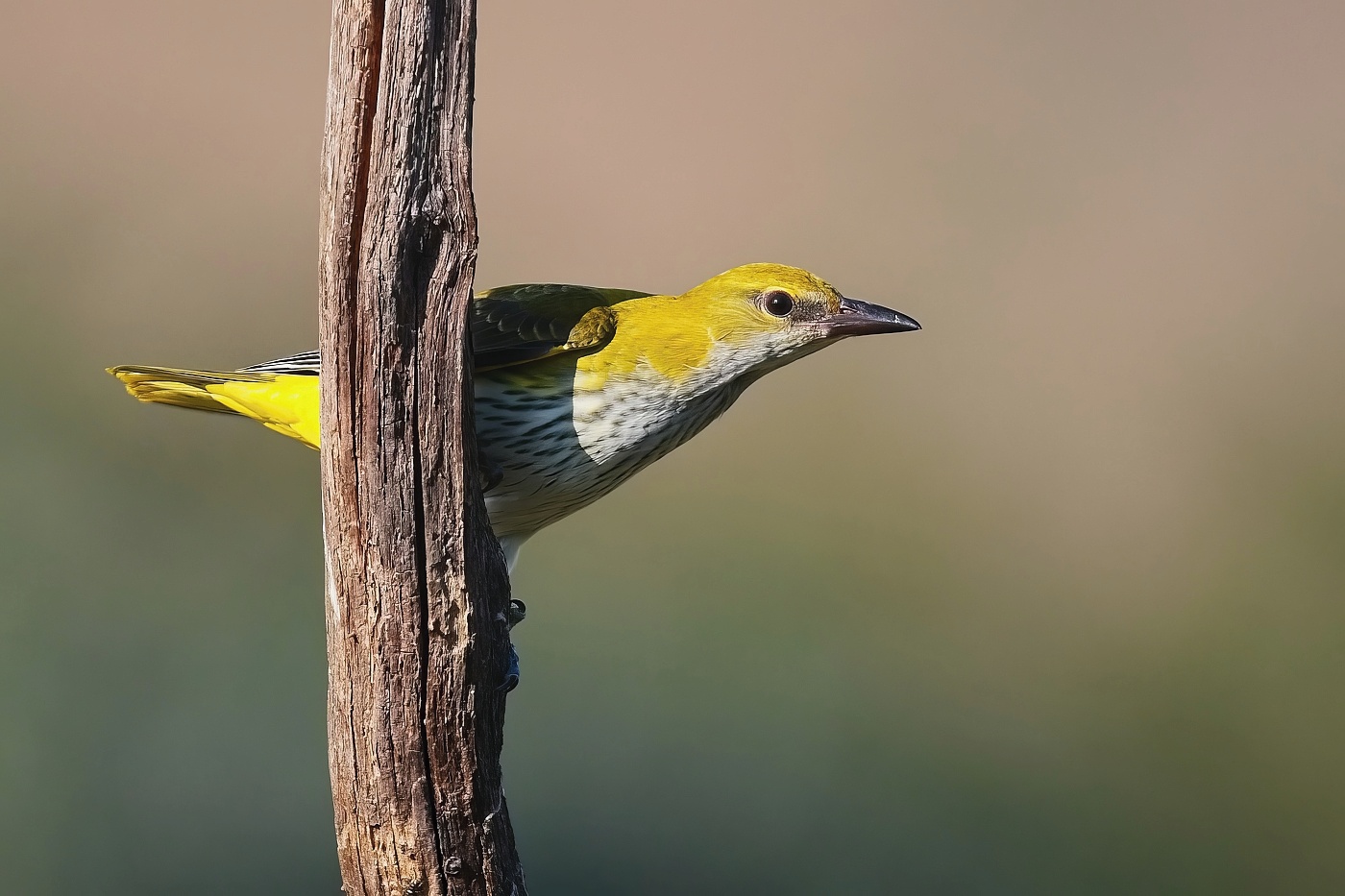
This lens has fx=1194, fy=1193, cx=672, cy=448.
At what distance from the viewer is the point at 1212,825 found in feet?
20.6

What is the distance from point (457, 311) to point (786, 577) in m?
4.69

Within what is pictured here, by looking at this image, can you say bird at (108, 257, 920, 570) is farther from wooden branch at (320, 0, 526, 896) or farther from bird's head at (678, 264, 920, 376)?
wooden branch at (320, 0, 526, 896)

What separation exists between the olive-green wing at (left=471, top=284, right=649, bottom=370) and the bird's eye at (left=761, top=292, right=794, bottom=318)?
0.42 metres

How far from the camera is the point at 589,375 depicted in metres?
3.04

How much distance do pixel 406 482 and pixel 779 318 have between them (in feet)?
4.19

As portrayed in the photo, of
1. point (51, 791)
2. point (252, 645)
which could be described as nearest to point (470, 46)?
point (252, 645)

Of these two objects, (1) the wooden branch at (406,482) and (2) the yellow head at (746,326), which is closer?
(1) the wooden branch at (406,482)

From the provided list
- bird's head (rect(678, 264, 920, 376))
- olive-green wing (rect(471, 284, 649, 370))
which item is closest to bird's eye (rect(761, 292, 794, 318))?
bird's head (rect(678, 264, 920, 376))

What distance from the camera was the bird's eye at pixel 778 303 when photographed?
124 inches

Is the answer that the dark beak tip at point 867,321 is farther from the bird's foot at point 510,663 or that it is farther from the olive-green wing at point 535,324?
the bird's foot at point 510,663

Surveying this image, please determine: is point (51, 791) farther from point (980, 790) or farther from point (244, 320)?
point (980, 790)

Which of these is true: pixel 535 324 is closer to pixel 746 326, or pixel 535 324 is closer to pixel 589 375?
pixel 589 375

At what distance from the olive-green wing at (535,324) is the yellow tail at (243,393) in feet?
1.47

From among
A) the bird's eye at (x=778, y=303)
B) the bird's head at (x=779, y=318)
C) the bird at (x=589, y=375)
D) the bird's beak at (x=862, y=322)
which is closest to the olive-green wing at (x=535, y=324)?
the bird at (x=589, y=375)
